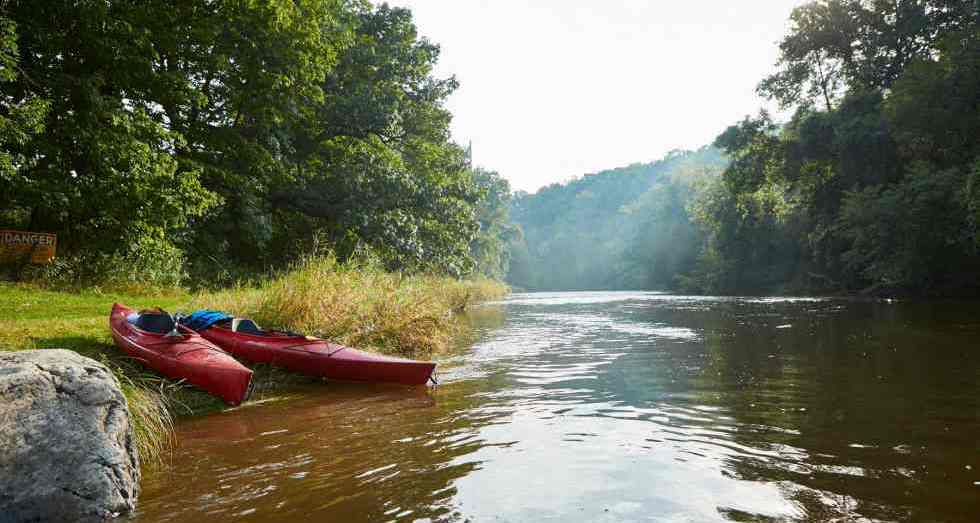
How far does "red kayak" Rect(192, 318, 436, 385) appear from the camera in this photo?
730 cm

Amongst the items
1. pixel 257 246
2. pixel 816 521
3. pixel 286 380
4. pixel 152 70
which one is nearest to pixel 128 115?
pixel 152 70

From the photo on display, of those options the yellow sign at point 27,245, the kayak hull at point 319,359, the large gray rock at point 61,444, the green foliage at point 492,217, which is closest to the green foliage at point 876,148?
the kayak hull at point 319,359

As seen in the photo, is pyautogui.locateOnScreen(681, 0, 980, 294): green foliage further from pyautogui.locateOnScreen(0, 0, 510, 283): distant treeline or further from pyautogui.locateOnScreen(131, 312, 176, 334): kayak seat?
pyautogui.locateOnScreen(131, 312, 176, 334): kayak seat

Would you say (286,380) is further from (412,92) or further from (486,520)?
(412,92)

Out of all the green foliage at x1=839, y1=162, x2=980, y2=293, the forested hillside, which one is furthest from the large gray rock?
the forested hillside

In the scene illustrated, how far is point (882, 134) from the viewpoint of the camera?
23656 millimetres

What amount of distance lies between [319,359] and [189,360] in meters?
1.41

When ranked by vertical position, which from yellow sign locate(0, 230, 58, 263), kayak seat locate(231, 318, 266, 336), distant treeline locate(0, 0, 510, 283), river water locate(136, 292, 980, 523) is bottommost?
river water locate(136, 292, 980, 523)

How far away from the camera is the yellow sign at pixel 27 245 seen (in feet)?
41.1

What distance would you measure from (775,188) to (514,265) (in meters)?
57.5

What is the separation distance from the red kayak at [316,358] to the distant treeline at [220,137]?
527 cm

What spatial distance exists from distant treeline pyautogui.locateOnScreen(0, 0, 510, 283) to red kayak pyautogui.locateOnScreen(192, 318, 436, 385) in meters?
5.27

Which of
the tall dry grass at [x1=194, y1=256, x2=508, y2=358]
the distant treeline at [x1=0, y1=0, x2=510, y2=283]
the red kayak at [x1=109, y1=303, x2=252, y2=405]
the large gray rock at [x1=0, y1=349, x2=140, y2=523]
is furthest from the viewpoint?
the distant treeline at [x1=0, y1=0, x2=510, y2=283]

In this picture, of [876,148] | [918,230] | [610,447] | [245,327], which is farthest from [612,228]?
[610,447]
